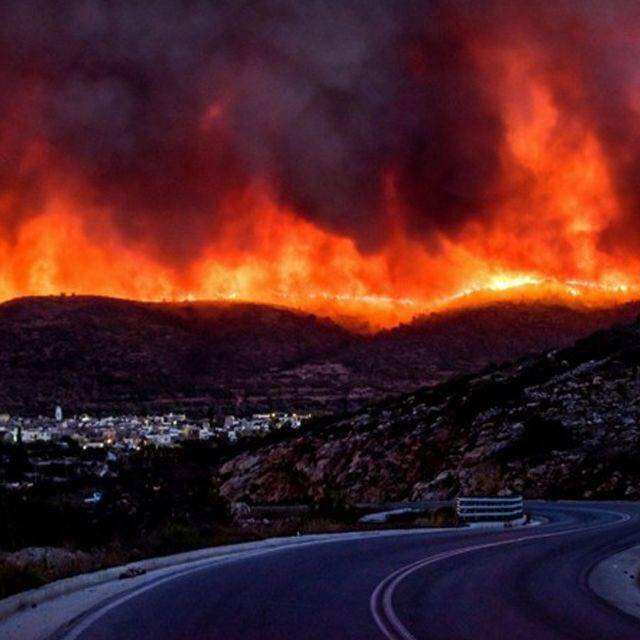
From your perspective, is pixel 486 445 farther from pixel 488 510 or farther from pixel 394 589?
pixel 394 589

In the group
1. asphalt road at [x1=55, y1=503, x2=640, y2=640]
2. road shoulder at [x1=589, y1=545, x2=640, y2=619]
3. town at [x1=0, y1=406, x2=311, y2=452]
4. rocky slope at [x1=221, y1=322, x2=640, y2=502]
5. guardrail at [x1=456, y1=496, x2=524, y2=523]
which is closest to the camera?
asphalt road at [x1=55, y1=503, x2=640, y2=640]

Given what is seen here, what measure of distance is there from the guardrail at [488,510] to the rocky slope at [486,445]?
1125 centimetres

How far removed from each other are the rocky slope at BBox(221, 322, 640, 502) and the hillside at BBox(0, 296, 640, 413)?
32010 mm

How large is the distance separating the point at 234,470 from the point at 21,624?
49.2m

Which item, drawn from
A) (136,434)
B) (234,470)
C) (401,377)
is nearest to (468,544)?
(234,470)

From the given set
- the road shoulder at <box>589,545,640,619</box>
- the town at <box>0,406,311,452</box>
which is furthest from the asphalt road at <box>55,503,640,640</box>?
the town at <box>0,406,311,452</box>

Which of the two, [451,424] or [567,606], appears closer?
[567,606]

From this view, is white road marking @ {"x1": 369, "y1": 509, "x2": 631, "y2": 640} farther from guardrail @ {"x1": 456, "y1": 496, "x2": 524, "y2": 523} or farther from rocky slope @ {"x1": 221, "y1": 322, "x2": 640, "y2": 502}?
rocky slope @ {"x1": 221, "y1": 322, "x2": 640, "y2": 502}

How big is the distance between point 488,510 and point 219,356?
7784 cm

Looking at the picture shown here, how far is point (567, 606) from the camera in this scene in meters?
12.8

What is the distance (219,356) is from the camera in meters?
107

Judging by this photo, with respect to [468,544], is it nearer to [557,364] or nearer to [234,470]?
[234,470]

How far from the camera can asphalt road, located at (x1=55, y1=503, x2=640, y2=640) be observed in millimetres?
10320

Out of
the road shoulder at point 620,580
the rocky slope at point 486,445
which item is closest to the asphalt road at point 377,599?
the road shoulder at point 620,580
